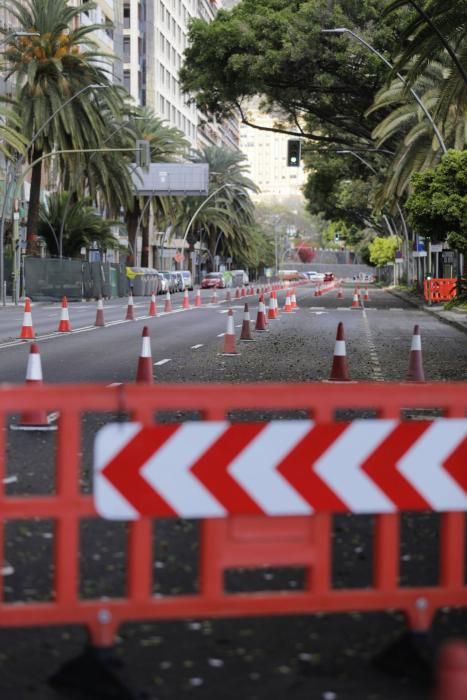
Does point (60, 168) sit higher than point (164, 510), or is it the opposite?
point (60, 168)

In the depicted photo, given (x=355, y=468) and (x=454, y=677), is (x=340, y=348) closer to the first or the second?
(x=355, y=468)

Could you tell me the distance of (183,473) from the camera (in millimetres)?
4859

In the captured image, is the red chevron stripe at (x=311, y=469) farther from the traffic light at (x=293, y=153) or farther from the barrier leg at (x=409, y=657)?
the traffic light at (x=293, y=153)

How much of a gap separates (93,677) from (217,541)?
0.76 metres

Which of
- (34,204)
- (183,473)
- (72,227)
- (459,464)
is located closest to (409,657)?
(459,464)

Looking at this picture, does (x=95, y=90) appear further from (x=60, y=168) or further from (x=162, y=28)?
(x=162, y=28)

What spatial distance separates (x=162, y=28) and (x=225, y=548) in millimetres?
112415

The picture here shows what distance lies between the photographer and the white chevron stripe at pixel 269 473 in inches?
193

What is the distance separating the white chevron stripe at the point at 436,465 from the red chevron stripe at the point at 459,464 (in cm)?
2

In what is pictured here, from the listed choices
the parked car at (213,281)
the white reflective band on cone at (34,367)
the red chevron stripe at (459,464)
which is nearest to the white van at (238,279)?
the parked car at (213,281)

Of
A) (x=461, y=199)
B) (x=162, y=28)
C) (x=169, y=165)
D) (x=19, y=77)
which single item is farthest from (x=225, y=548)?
(x=162, y=28)

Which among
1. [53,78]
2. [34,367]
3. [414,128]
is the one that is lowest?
[34,367]

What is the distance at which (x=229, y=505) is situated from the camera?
489cm

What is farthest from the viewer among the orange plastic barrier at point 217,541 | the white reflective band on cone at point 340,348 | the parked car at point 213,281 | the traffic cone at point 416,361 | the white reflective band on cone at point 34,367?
the parked car at point 213,281
